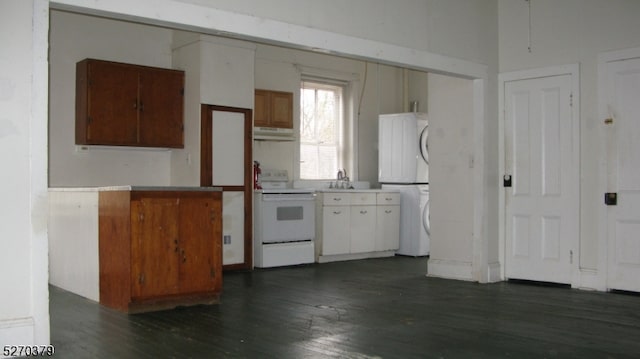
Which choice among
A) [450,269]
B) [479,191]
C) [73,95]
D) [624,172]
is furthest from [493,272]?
[73,95]

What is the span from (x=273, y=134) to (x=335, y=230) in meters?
1.52

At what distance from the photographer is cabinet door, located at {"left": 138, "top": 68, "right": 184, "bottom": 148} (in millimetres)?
7191

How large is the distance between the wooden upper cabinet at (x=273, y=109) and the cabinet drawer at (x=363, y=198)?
1.29 m

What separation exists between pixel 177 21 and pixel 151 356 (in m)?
2.14

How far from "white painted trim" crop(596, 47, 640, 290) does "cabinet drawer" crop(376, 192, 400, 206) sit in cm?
338

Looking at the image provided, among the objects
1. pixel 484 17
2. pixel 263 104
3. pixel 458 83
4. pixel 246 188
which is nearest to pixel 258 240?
pixel 246 188

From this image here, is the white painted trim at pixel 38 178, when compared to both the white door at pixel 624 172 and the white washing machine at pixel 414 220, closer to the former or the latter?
the white door at pixel 624 172

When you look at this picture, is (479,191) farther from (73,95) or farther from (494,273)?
(73,95)

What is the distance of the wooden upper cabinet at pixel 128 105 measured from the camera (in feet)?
22.3

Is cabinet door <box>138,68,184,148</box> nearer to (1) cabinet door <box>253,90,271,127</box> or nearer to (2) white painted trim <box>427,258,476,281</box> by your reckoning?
(1) cabinet door <box>253,90,271,127</box>

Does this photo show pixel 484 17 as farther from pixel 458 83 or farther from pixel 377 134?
pixel 377 134

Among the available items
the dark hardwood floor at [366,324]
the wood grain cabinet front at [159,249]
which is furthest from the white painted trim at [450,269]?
the wood grain cabinet front at [159,249]

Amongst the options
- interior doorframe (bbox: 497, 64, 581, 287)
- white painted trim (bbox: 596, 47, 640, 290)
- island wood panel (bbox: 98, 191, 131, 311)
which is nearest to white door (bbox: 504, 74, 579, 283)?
interior doorframe (bbox: 497, 64, 581, 287)

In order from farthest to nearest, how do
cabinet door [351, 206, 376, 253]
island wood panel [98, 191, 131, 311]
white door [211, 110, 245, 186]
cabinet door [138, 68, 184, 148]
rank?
cabinet door [351, 206, 376, 253] < white door [211, 110, 245, 186] < cabinet door [138, 68, 184, 148] < island wood panel [98, 191, 131, 311]
